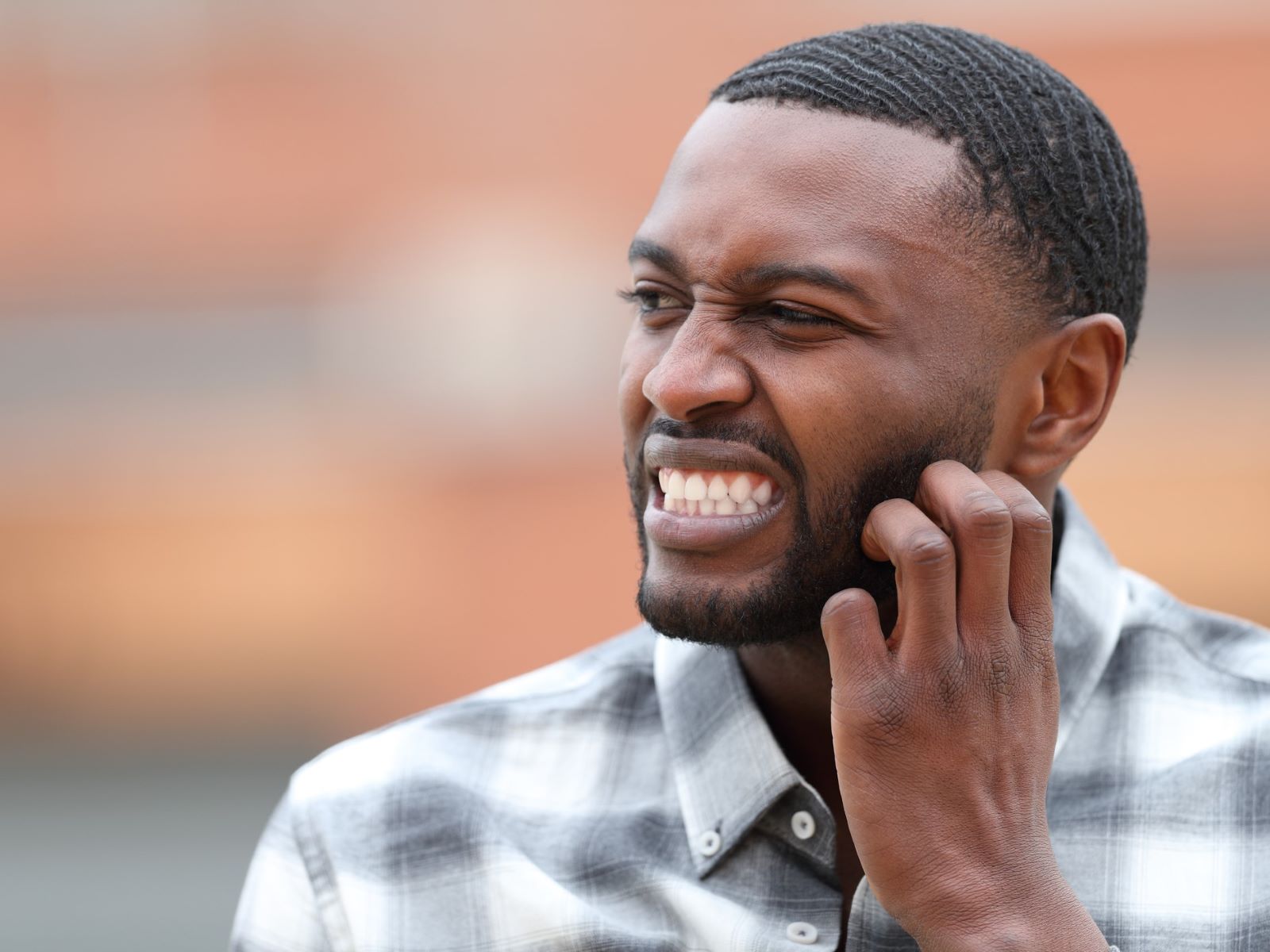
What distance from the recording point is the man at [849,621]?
2.38 m

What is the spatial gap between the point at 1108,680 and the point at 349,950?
138cm

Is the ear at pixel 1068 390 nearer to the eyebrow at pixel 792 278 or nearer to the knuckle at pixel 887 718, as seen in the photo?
the eyebrow at pixel 792 278

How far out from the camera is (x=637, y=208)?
11.3 meters

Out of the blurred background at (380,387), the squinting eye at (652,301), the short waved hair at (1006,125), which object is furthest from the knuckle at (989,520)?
the blurred background at (380,387)

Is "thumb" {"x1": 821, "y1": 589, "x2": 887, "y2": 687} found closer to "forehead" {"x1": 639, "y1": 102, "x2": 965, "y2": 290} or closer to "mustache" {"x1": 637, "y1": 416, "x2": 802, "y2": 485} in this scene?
"mustache" {"x1": 637, "y1": 416, "x2": 802, "y2": 485}

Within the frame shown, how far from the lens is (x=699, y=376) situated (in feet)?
8.60

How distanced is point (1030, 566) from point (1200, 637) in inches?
30.1

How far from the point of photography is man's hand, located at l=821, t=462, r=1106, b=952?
2322 mm

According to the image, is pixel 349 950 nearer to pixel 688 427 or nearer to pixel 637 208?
pixel 688 427

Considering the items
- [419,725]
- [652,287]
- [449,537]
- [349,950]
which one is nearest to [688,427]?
[652,287]

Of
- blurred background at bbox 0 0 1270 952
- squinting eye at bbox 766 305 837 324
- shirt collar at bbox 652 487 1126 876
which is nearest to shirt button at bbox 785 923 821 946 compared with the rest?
shirt collar at bbox 652 487 1126 876

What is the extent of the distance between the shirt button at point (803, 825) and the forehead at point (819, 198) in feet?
2.88

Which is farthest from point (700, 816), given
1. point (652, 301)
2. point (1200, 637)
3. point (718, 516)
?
point (1200, 637)

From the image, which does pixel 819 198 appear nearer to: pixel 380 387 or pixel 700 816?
pixel 700 816
